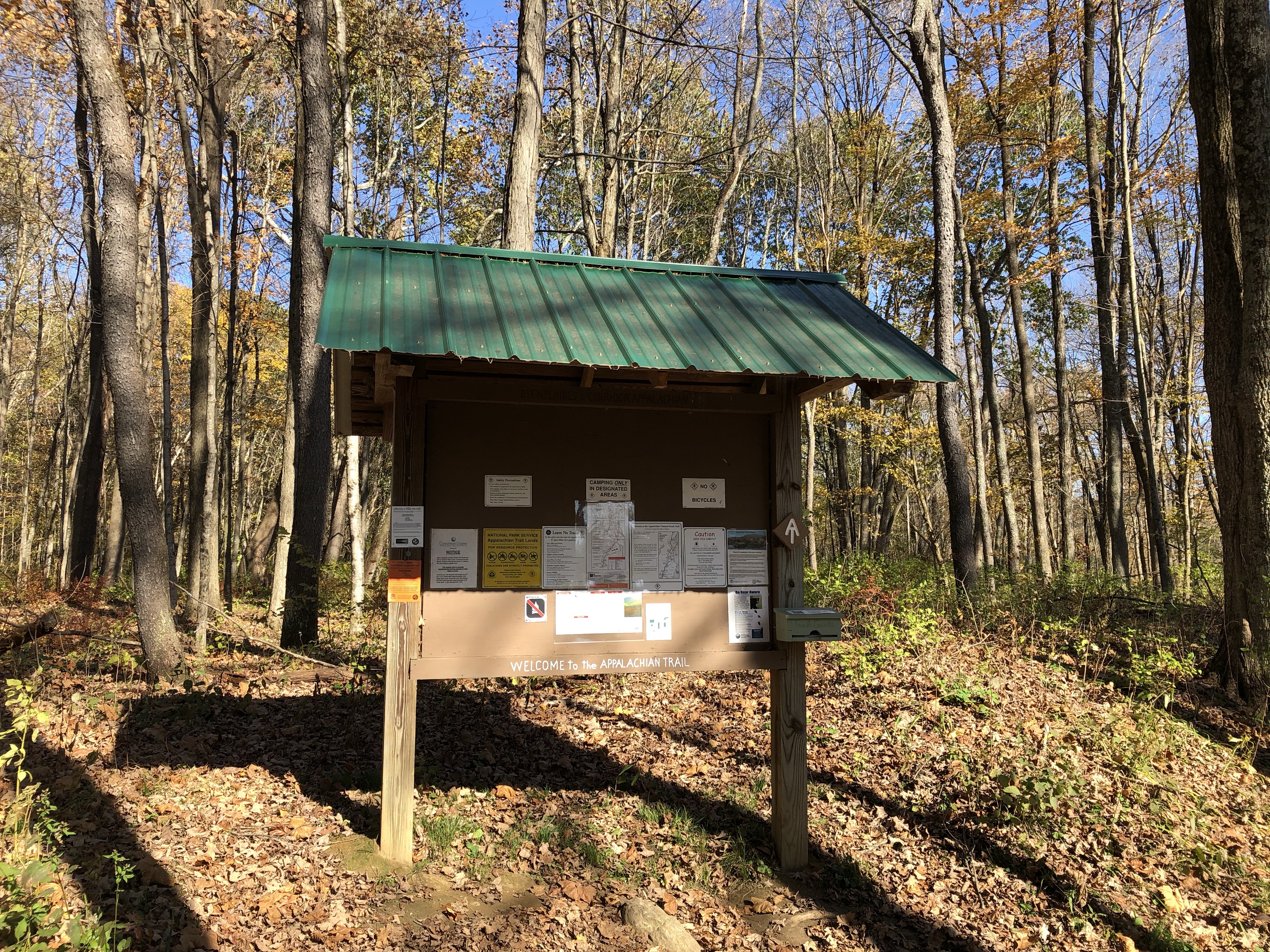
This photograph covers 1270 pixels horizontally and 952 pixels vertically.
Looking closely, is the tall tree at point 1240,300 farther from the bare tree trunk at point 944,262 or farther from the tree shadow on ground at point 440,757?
the tree shadow on ground at point 440,757

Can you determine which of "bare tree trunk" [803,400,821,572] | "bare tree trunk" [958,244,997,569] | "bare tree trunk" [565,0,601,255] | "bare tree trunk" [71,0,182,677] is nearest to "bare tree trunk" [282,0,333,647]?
"bare tree trunk" [71,0,182,677]

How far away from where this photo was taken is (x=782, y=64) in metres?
18.5

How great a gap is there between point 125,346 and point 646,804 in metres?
6.14

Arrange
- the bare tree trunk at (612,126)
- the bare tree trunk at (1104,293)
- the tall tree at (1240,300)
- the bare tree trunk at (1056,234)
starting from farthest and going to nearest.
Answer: the bare tree trunk at (1056,234), the bare tree trunk at (1104,293), the bare tree trunk at (612,126), the tall tree at (1240,300)

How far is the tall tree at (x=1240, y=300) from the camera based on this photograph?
6.55 metres

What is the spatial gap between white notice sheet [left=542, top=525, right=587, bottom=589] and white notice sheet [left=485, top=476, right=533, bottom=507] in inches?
7.9

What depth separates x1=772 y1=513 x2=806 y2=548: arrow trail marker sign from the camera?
4.51m

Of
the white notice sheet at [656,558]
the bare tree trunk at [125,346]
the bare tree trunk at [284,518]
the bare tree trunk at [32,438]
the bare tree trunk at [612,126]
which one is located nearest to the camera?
the white notice sheet at [656,558]

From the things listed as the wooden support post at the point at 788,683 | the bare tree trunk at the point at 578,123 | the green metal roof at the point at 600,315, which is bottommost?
the wooden support post at the point at 788,683

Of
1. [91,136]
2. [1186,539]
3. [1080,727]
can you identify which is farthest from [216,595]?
[1186,539]

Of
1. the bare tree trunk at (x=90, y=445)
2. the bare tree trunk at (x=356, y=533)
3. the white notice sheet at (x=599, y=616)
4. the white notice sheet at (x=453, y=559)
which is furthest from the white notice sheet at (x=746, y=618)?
the bare tree trunk at (x=90, y=445)

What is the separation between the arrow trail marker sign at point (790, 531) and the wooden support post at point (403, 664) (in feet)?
6.81

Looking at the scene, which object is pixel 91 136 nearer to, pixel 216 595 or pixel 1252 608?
pixel 216 595

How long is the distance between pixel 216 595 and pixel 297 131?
7050 millimetres
